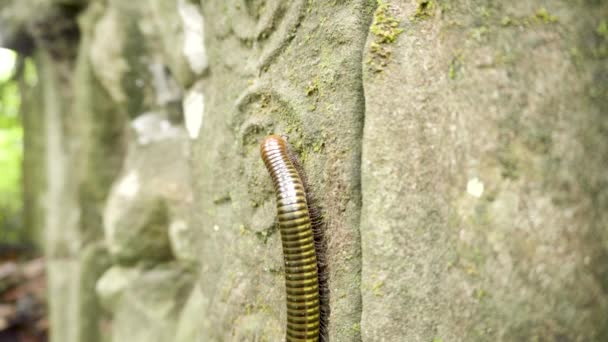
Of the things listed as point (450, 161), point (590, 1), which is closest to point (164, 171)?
point (450, 161)

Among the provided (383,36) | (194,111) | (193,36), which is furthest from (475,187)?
(193,36)

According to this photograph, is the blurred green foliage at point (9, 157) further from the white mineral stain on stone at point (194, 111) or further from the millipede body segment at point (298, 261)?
the millipede body segment at point (298, 261)

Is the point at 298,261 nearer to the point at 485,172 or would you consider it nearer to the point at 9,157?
the point at 485,172

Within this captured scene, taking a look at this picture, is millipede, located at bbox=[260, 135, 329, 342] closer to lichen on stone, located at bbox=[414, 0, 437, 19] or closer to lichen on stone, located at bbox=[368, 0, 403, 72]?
lichen on stone, located at bbox=[368, 0, 403, 72]

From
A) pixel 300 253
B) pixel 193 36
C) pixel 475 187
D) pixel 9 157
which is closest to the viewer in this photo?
pixel 475 187

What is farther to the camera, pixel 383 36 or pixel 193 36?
pixel 193 36

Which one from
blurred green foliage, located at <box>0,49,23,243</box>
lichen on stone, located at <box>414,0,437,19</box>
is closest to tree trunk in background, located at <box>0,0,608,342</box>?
lichen on stone, located at <box>414,0,437,19</box>

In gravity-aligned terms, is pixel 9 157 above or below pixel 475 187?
below

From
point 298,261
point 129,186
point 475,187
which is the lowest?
point 129,186
